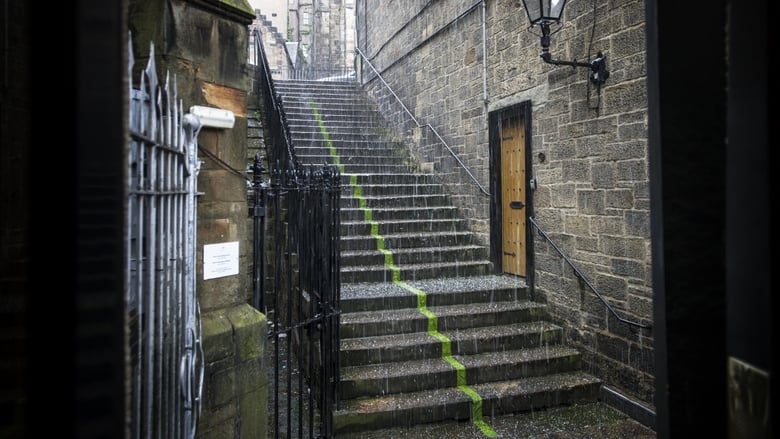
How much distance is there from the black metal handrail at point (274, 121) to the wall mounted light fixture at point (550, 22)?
124 inches

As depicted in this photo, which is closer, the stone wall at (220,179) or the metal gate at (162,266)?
the metal gate at (162,266)

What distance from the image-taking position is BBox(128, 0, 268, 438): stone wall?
259cm

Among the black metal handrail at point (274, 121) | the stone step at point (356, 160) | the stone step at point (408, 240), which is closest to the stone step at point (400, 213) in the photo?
the stone step at point (408, 240)

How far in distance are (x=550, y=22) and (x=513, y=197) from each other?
232cm

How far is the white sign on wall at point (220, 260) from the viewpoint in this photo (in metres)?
2.80

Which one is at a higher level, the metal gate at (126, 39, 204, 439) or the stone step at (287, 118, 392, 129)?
the stone step at (287, 118, 392, 129)

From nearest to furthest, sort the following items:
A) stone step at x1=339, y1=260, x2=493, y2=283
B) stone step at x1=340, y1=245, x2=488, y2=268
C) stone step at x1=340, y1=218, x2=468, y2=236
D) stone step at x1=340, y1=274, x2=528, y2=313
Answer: stone step at x1=340, y1=274, x2=528, y2=313, stone step at x1=339, y1=260, x2=493, y2=283, stone step at x1=340, y1=245, x2=488, y2=268, stone step at x1=340, y1=218, x2=468, y2=236

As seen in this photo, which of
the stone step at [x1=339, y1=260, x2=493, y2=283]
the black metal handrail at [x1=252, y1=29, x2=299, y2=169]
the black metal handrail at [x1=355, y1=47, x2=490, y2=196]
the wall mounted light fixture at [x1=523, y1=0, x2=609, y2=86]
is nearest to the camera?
the wall mounted light fixture at [x1=523, y1=0, x2=609, y2=86]

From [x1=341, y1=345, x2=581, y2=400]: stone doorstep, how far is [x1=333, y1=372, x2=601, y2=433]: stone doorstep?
6 cm

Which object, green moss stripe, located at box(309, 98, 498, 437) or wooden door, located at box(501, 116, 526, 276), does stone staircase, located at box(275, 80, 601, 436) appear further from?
wooden door, located at box(501, 116, 526, 276)

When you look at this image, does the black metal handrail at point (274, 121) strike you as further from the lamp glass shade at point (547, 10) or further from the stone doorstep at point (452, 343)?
the lamp glass shade at point (547, 10)

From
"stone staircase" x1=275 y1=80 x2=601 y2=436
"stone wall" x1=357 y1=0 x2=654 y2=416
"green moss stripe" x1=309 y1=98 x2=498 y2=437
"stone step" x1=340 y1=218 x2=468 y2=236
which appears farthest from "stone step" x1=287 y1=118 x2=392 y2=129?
"stone step" x1=340 y1=218 x2=468 y2=236
